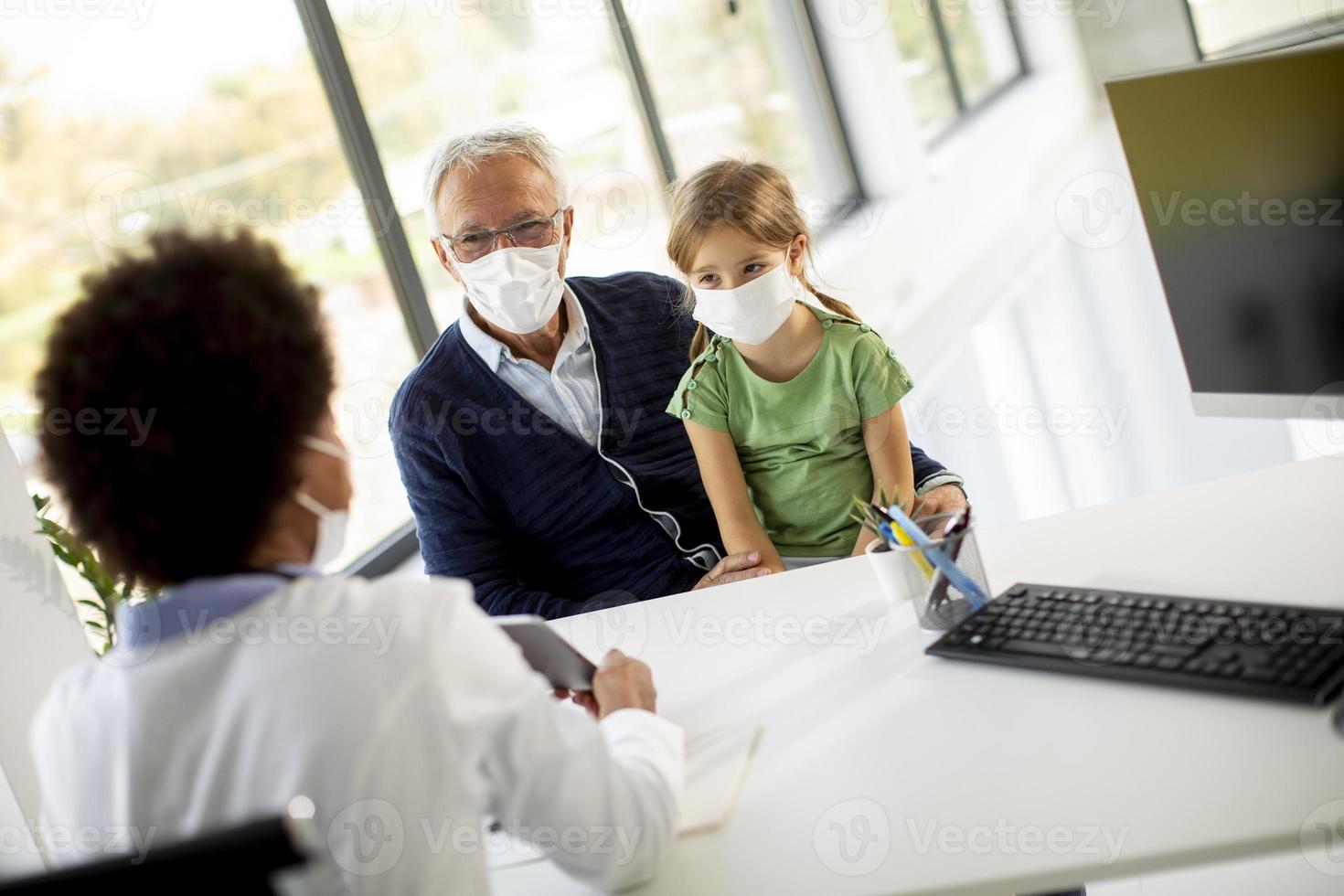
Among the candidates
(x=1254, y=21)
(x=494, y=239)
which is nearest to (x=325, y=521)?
(x=494, y=239)

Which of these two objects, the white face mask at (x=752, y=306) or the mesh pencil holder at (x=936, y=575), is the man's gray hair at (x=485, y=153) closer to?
the white face mask at (x=752, y=306)

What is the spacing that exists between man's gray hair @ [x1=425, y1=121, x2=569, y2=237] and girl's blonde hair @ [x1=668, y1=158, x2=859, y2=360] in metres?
0.25

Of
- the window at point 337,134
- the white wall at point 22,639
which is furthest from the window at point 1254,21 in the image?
the white wall at point 22,639

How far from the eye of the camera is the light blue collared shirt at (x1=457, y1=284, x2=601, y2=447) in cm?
211

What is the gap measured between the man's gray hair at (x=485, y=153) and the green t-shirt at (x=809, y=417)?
437mm

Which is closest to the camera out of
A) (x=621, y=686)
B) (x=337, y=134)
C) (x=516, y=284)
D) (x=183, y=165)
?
(x=621, y=686)

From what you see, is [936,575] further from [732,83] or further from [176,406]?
[732,83]

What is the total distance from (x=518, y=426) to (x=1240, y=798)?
1369 mm

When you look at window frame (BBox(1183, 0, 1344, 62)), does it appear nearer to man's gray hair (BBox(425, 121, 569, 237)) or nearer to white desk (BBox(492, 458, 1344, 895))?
man's gray hair (BBox(425, 121, 569, 237))

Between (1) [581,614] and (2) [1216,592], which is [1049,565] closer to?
(2) [1216,592]

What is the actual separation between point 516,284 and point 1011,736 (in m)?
1.22

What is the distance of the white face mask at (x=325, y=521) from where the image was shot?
1.04 m

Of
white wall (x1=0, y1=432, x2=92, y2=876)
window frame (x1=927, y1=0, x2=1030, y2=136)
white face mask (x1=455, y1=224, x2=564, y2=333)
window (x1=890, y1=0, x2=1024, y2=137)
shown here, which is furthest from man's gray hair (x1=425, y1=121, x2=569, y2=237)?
window frame (x1=927, y1=0, x2=1030, y2=136)

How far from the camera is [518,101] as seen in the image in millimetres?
3699
